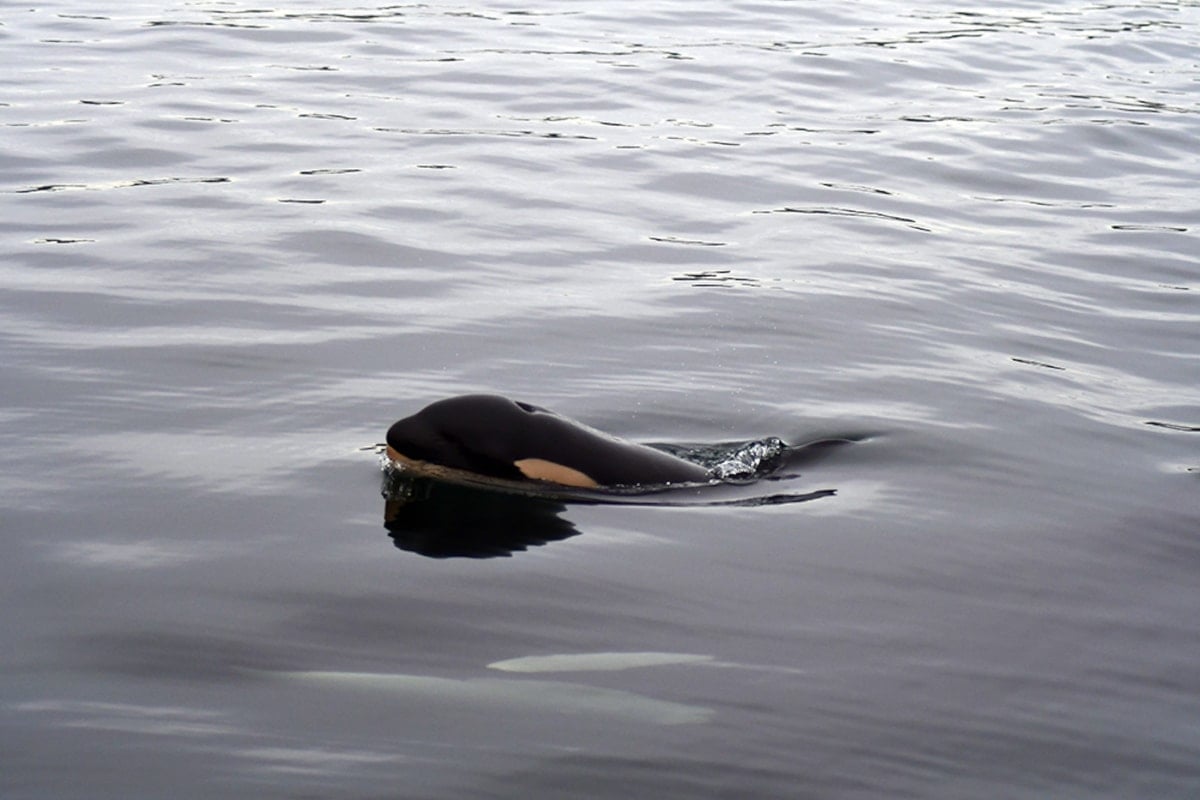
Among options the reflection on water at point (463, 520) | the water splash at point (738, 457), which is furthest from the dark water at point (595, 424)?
the water splash at point (738, 457)

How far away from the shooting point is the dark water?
209 inches

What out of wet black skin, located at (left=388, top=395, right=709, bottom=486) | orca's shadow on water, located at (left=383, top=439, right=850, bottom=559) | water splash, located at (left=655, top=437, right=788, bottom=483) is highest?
wet black skin, located at (left=388, top=395, right=709, bottom=486)

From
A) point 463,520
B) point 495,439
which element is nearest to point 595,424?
point 495,439

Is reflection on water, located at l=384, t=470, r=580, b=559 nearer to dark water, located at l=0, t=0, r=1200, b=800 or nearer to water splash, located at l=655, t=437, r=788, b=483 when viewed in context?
dark water, located at l=0, t=0, r=1200, b=800

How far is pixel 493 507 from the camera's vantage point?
7.07 meters

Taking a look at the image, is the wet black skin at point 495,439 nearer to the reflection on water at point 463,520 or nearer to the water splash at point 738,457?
the reflection on water at point 463,520

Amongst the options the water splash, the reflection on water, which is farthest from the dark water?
the water splash

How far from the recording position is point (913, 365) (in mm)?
9750

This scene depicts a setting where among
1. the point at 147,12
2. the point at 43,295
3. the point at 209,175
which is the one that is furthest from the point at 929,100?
the point at 43,295

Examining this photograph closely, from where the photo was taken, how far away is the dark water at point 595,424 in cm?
530

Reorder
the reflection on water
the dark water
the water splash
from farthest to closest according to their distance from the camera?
the water splash < the reflection on water < the dark water

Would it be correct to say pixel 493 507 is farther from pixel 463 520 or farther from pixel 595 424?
Result: pixel 595 424

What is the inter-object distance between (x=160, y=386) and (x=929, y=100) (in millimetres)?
12166

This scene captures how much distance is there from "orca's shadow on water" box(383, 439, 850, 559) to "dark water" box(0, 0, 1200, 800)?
102 millimetres
